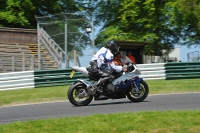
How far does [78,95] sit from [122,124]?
4142 millimetres

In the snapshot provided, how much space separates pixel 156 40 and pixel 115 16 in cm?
403

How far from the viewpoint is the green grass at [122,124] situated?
25.4 ft

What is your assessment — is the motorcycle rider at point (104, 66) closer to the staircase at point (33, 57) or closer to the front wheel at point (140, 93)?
the front wheel at point (140, 93)

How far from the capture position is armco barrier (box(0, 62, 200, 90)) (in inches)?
802

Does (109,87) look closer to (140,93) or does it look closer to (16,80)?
(140,93)

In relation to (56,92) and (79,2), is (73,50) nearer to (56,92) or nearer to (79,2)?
(56,92)

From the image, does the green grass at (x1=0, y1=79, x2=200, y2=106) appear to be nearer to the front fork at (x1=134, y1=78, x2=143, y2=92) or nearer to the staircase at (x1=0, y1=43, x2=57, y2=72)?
the front fork at (x1=134, y1=78, x2=143, y2=92)

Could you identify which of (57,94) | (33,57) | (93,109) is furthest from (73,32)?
(93,109)

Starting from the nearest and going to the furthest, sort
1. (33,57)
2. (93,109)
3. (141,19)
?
(93,109), (33,57), (141,19)

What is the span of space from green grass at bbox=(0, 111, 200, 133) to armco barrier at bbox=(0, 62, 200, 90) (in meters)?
11.6

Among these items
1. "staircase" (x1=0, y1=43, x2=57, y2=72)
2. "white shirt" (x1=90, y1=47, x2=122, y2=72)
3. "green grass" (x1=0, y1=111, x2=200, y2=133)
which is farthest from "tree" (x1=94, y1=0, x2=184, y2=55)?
"green grass" (x1=0, y1=111, x2=200, y2=133)

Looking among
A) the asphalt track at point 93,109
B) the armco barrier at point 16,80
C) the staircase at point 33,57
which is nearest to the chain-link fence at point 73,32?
the staircase at point 33,57

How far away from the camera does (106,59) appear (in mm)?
12062

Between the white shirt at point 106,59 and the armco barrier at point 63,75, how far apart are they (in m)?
8.10
